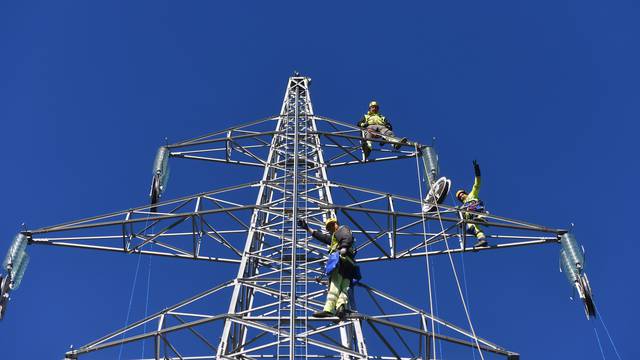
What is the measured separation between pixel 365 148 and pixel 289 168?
2.66 m

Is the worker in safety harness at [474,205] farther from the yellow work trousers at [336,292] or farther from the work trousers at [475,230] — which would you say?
the yellow work trousers at [336,292]

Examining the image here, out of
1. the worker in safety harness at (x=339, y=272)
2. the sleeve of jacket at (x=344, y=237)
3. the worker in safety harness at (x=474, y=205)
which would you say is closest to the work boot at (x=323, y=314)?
the worker in safety harness at (x=339, y=272)

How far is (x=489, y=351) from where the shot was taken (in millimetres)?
14367

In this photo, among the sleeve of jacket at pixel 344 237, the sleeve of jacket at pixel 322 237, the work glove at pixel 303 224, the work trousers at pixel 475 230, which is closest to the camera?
the sleeve of jacket at pixel 344 237

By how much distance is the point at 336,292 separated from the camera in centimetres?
1479

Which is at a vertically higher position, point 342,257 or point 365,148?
point 365,148

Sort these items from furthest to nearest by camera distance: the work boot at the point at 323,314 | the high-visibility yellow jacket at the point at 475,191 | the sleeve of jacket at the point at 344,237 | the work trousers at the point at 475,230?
the high-visibility yellow jacket at the point at 475,191 < the work trousers at the point at 475,230 < the sleeve of jacket at the point at 344,237 < the work boot at the point at 323,314

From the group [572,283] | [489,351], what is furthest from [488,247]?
[489,351]

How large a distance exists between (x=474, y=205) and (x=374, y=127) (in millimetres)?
3539

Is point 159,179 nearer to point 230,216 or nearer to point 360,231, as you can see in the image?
point 230,216

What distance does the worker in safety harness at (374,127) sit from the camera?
21.9 meters

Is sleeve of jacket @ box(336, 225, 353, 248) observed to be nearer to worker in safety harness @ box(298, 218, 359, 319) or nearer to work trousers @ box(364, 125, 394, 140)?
worker in safety harness @ box(298, 218, 359, 319)

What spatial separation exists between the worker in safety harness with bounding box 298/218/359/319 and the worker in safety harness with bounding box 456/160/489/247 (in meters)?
2.88

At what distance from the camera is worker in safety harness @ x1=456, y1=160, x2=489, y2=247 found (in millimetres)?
17734
